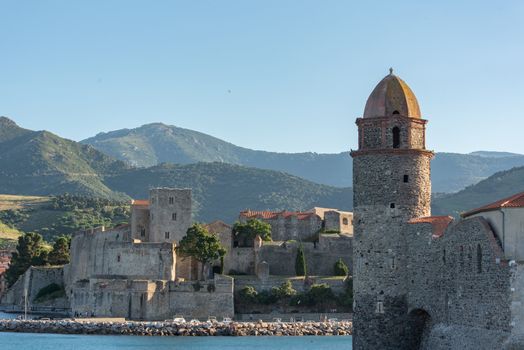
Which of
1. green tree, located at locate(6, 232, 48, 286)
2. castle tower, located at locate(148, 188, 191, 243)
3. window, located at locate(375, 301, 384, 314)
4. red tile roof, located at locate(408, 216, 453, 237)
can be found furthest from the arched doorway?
green tree, located at locate(6, 232, 48, 286)

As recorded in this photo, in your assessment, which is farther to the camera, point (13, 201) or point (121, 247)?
point (13, 201)

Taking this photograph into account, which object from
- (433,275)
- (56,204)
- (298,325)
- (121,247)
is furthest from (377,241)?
(56,204)

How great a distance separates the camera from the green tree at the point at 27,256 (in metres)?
88.4

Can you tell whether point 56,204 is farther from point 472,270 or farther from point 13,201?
point 472,270

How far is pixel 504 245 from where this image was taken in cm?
3053

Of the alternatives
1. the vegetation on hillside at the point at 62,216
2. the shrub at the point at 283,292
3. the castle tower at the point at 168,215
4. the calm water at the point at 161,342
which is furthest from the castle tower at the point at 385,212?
the vegetation on hillside at the point at 62,216

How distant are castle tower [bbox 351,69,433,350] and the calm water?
13.3 meters

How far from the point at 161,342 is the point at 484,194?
379 feet

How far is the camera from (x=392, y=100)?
37.9 metres

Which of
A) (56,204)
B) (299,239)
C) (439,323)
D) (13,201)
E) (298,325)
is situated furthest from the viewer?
(13,201)

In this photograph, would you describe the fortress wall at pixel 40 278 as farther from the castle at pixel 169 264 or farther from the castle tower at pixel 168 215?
the castle tower at pixel 168 215

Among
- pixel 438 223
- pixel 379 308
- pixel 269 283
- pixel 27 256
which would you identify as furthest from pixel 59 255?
pixel 438 223

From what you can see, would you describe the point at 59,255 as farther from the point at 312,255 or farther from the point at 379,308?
the point at 379,308

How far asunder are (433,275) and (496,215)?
190 inches
